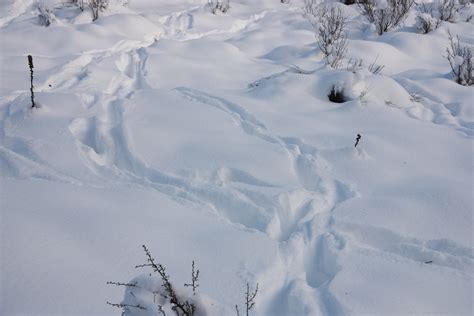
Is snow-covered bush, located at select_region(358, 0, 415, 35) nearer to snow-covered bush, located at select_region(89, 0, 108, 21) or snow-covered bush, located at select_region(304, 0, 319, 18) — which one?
snow-covered bush, located at select_region(304, 0, 319, 18)

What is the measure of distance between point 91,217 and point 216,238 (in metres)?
0.63

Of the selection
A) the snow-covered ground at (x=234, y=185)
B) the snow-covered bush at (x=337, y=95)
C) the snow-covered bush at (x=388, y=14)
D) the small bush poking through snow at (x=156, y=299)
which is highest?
the snow-covered bush at (x=388, y=14)

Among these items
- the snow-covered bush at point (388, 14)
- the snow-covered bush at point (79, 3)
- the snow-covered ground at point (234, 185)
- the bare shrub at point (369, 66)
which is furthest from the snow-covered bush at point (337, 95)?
the snow-covered bush at point (79, 3)

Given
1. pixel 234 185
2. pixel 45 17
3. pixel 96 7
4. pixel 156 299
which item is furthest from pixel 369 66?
pixel 45 17

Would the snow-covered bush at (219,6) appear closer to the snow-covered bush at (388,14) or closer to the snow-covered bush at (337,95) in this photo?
the snow-covered bush at (388,14)

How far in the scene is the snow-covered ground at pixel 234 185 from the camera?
63.1 inches

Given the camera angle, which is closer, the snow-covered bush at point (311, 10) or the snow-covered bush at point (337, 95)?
the snow-covered bush at point (337, 95)

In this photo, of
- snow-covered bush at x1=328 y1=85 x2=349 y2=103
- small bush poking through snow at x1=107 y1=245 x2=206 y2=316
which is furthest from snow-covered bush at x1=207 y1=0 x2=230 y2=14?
small bush poking through snow at x1=107 y1=245 x2=206 y2=316

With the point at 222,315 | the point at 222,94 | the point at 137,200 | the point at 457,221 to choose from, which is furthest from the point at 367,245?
the point at 222,94

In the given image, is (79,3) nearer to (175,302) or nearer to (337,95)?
(337,95)

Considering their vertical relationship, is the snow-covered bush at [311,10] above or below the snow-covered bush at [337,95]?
above

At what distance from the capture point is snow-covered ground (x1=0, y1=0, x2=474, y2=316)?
1.60 metres

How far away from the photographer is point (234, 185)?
221 cm

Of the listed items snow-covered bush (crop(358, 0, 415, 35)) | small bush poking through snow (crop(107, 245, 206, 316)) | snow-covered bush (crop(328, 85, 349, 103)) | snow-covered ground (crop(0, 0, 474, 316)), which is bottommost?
snow-covered ground (crop(0, 0, 474, 316))
